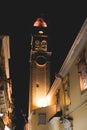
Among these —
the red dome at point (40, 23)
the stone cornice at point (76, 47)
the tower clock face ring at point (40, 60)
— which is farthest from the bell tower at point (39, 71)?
the stone cornice at point (76, 47)

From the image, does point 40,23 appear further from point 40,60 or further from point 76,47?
point 76,47

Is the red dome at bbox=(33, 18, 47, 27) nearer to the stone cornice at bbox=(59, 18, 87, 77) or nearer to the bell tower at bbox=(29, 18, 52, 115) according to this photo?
the bell tower at bbox=(29, 18, 52, 115)

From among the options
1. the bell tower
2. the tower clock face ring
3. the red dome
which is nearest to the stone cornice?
the bell tower

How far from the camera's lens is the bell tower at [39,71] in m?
42.3

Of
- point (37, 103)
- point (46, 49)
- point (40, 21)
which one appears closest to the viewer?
point (37, 103)

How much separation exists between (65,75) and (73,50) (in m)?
4.80

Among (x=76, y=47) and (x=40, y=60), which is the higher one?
(x=76, y=47)

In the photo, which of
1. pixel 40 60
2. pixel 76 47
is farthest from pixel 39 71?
pixel 76 47

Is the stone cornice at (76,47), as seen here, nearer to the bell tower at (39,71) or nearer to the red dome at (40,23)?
the bell tower at (39,71)

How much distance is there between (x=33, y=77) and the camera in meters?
44.0

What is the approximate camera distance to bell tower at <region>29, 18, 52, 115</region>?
42.3 m

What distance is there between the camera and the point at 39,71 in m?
44.5

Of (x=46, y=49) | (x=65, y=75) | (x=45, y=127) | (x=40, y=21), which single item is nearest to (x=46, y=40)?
(x=46, y=49)

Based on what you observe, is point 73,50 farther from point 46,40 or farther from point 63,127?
point 46,40
